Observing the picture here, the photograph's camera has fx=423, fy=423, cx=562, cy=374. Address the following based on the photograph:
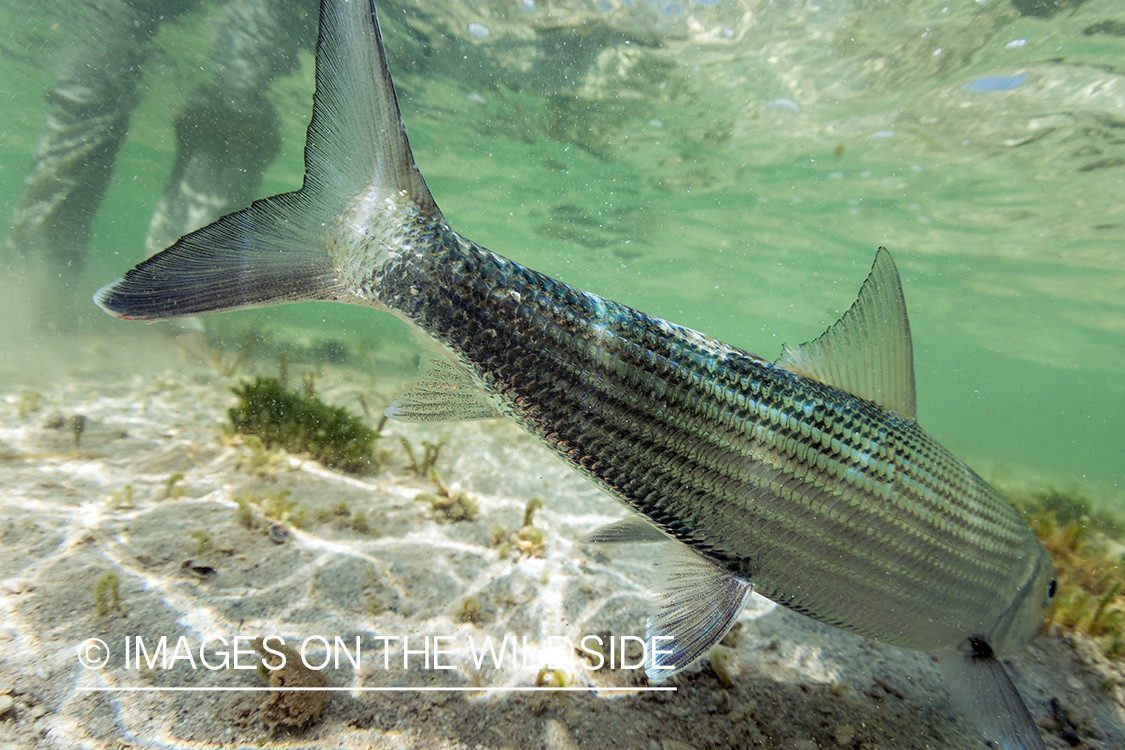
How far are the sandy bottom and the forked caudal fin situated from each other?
178 cm

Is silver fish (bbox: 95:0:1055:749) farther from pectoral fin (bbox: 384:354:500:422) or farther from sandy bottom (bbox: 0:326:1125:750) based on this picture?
sandy bottom (bbox: 0:326:1125:750)

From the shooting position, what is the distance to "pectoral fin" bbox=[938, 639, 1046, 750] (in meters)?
→ 2.05

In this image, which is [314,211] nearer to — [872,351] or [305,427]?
[872,351]

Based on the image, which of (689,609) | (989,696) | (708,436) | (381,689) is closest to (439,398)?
(708,436)

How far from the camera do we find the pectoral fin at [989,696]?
205 centimetres

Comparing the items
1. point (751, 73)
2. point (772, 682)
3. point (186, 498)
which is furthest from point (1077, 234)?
point (186, 498)

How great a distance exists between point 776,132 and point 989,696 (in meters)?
15.7

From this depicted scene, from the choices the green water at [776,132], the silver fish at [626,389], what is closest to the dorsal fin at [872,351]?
the silver fish at [626,389]

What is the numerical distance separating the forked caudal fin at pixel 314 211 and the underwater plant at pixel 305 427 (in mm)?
3860

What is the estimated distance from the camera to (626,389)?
5.67 feet

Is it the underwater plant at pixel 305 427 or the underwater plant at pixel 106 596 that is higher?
the underwater plant at pixel 305 427

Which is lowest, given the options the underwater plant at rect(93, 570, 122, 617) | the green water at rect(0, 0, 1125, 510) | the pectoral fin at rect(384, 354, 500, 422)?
the underwater plant at rect(93, 570, 122, 617)

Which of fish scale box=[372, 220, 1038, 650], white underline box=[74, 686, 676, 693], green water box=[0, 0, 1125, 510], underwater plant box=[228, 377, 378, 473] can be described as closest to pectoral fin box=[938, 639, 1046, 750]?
fish scale box=[372, 220, 1038, 650]

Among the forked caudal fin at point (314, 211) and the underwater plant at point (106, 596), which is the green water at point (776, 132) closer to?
the forked caudal fin at point (314, 211)
